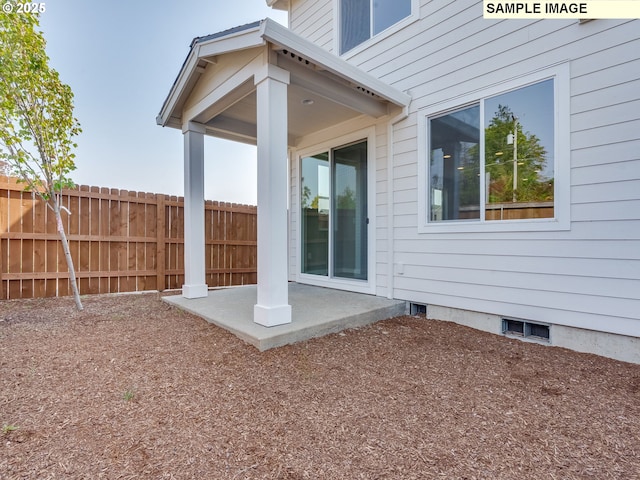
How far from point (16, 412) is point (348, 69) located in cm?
385

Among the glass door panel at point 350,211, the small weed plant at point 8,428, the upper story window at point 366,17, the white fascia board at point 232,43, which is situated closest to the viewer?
the small weed plant at point 8,428

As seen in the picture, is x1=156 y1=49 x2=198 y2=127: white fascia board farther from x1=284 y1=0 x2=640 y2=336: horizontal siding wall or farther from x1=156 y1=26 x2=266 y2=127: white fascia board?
x1=284 y1=0 x2=640 y2=336: horizontal siding wall

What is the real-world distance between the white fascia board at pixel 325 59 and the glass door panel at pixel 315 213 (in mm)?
1516

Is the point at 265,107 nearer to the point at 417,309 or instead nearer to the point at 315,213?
the point at 315,213

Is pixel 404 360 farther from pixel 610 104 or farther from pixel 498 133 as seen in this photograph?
pixel 610 104

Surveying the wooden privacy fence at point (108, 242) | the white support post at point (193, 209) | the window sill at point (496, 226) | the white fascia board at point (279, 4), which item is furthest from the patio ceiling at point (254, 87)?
the white fascia board at point (279, 4)

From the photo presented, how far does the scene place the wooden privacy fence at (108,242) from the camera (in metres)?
4.74

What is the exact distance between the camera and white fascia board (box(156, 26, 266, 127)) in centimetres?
292

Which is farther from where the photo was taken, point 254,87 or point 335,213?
point 335,213

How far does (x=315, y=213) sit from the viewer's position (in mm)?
5406

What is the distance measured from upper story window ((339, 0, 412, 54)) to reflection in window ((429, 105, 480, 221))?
173 cm

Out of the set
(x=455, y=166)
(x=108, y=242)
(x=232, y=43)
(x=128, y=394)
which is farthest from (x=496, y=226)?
(x=108, y=242)

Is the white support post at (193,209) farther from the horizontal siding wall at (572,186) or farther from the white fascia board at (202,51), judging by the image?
the horizontal siding wall at (572,186)

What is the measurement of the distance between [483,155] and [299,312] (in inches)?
104
